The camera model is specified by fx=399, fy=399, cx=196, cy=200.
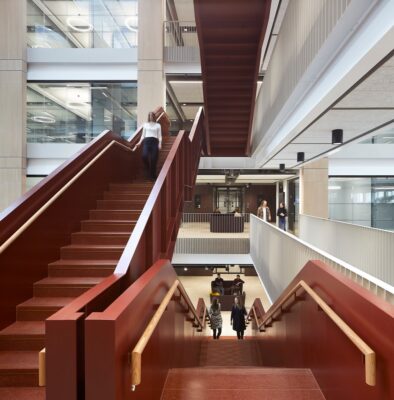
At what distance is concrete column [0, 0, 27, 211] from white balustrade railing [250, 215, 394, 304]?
8932 millimetres

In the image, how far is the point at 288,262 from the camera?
25.7ft

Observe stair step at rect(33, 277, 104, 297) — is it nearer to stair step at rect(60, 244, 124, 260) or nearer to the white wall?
stair step at rect(60, 244, 124, 260)

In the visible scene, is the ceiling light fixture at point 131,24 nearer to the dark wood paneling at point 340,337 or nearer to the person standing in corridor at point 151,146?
the person standing in corridor at point 151,146

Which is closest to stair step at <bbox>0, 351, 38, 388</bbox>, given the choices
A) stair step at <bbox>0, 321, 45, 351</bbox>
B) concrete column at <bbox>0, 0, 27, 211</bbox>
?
stair step at <bbox>0, 321, 45, 351</bbox>

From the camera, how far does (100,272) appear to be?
4.58 meters

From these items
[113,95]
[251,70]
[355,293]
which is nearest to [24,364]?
[355,293]

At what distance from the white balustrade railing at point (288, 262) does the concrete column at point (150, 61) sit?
18.8 feet

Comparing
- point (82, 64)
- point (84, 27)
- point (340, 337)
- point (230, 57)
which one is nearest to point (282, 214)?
point (230, 57)

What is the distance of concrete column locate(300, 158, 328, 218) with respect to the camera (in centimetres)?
1617

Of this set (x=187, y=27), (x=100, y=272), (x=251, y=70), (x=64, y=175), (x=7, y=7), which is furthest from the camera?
(x=187, y=27)

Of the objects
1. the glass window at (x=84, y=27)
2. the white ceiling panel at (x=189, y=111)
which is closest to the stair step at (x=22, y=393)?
the glass window at (x=84, y=27)

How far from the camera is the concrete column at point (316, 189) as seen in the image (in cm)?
1617

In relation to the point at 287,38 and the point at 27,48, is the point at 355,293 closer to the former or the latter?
the point at 287,38

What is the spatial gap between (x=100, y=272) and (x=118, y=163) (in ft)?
11.4
